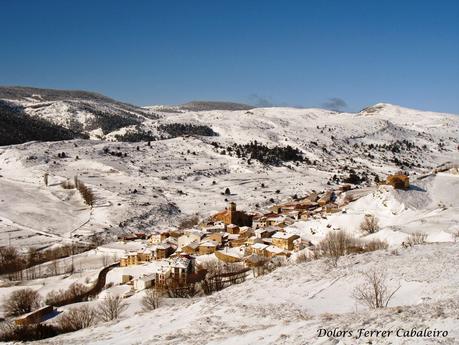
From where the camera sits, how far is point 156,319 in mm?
18484

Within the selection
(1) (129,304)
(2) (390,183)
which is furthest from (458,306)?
(2) (390,183)

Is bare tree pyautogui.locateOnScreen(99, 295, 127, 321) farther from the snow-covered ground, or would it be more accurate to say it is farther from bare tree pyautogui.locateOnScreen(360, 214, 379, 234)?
bare tree pyautogui.locateOnScreen(360, 214, 379, 234)

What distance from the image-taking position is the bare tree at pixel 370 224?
44.3 metres

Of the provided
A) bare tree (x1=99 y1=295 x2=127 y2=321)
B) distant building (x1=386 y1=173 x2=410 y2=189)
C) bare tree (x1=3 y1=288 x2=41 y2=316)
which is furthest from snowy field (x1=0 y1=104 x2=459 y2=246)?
bare tree (x1=99 y1=295 x2=127 y2=321)

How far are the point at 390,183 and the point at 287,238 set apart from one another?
2037 cm

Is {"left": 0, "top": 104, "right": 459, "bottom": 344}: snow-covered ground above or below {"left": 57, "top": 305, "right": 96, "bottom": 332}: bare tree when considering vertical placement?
above

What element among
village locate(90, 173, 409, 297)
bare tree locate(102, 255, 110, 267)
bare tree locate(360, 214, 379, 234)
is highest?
bare tree locate(360, 214, 379, 234)

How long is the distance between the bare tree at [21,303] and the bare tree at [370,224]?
102 feet

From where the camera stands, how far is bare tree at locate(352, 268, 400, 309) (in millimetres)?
15602

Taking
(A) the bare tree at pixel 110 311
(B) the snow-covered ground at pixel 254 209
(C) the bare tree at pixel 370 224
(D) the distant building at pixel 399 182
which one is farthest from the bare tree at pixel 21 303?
(D) the distant building at pixel 399 182

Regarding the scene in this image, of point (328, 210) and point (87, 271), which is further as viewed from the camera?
point (328, 210)

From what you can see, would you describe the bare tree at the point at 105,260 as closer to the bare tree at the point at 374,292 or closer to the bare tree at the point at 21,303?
the bare tree at the point at 21,303

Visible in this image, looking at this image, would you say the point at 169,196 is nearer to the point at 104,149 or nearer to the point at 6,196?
the point at 6,196

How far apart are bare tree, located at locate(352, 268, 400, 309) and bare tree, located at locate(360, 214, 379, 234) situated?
26.1 metres
